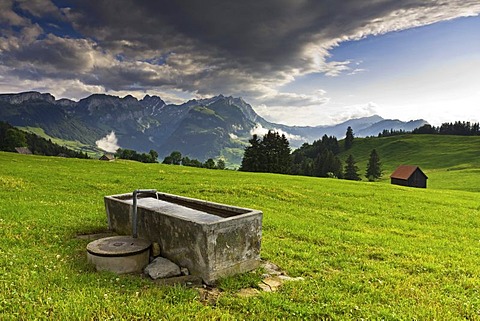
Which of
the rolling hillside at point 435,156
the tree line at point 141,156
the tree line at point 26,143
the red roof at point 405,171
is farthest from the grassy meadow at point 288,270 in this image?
the tree line at point 141,156

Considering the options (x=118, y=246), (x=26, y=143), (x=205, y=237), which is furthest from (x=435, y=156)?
(x=26, y=143)

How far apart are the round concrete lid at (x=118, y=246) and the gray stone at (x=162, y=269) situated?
0.60 metres

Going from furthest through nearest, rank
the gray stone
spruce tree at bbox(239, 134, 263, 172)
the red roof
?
spruce tree at bbox(239, 134, 263, 172), the red roof, the gray stone

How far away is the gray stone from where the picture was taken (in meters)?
9.28

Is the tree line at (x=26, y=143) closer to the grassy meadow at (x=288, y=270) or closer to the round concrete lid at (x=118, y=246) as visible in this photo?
the grassy meadow at (x=288, y=270)

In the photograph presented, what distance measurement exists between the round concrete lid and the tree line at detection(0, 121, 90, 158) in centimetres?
13045

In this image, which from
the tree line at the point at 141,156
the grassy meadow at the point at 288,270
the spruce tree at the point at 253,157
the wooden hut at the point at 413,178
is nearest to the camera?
the grassy meadow at the point at 288,270

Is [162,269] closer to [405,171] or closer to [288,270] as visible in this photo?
[288,270]

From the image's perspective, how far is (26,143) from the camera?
425 feet

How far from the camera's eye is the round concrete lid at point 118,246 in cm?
942

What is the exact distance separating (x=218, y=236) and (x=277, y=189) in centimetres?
2045

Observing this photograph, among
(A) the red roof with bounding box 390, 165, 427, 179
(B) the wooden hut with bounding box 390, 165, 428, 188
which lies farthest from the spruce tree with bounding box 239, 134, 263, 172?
(B) the wooden hut with bounding box 390, 165, 428, 188

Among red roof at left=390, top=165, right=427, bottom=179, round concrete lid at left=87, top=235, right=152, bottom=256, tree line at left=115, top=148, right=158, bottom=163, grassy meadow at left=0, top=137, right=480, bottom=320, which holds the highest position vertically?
tree line at left=115, top=148, right=158, bottom=163

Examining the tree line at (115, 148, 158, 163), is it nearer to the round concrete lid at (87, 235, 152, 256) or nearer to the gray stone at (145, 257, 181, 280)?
the round concrete lid at (87, 235, 152, 256)
